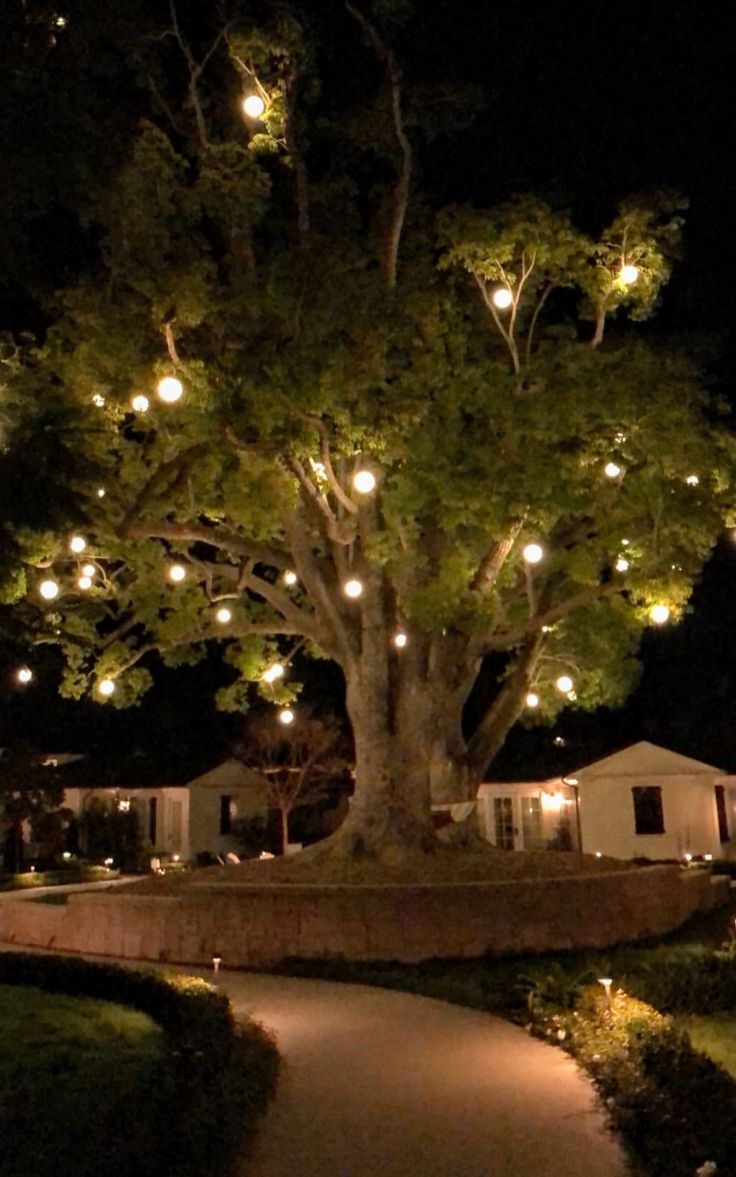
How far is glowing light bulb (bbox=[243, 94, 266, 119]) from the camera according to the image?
58.1 feet

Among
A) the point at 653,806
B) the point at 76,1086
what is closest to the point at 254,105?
the point at 76,1086

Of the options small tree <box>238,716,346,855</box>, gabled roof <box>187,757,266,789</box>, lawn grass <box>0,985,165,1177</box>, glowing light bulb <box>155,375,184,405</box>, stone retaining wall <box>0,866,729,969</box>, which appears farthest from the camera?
gabled roof <box>187,757,266,789</box>

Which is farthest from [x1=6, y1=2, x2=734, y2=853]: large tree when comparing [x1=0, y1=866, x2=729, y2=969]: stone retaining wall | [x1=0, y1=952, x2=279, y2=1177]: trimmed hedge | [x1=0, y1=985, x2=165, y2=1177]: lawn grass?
[x1=0, y1=985, x2=165, y2=1177]: lawn grass

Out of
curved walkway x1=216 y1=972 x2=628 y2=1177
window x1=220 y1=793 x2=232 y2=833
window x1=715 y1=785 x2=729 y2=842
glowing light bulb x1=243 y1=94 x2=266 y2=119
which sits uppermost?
glowing light bulb x1=243 y1=94 x2=266 y2=119

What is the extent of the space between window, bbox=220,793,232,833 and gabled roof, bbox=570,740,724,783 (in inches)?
478

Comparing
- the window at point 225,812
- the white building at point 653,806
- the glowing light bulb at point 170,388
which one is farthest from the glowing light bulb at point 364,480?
the window at point 225,812

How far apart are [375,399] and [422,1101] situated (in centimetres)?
958

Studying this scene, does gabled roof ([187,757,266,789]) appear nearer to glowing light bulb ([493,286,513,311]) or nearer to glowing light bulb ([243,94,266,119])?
glowing light bulb ([493,286,513,311])

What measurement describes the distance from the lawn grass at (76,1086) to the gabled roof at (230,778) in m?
28.9

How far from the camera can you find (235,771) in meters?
41.6

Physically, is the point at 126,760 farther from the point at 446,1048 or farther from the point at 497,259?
the point at 446,1048

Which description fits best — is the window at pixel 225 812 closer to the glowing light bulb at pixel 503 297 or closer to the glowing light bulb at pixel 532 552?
the glowing light bulb at pixel 532 552

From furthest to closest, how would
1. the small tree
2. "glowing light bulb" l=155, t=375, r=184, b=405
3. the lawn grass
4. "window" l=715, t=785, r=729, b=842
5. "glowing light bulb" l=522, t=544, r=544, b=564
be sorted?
1. the small tree
2. "window" l=715, t=785, r=729, b=842
3. "glowing light bulb" l=522, t=544, r=544, b=564
4. "glowing light bulb" l=155, t=375, r=184, b=405
5. the lawn grass

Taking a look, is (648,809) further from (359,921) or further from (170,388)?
(170,388)
